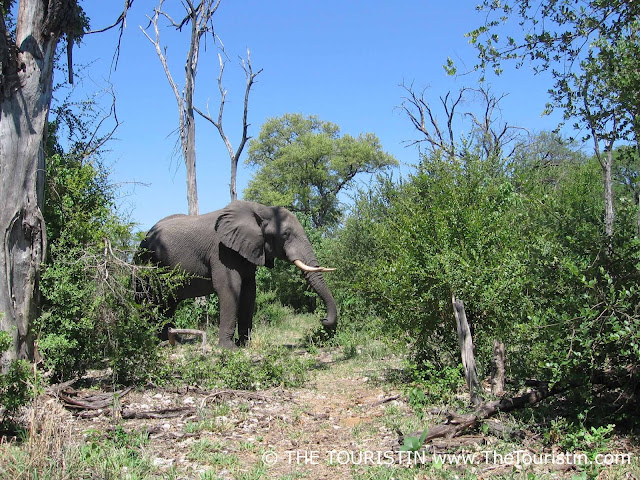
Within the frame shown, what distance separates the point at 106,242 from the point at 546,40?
21.0ft

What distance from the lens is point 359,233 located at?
53.5 ft

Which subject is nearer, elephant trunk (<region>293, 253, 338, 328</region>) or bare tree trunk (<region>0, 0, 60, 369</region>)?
bare tree trunk (<region>0, 0, 60, 369</region>)

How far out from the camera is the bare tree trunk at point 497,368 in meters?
7.47

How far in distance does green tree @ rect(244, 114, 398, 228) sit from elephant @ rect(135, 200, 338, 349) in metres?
30.2

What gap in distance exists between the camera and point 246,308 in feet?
42.5

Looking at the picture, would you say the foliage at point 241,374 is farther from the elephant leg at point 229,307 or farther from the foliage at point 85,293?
the elephant leg at point 229,307

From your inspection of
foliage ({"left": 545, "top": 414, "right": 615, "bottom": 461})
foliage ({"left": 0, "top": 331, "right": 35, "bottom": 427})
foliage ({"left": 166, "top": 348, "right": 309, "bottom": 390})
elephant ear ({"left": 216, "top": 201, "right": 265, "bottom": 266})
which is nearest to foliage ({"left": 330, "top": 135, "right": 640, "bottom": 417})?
foliage ({"left": 545, "top": 414, "right": 615, "bottom": 461})

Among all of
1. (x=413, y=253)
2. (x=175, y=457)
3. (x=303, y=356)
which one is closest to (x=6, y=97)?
(x=175, y=457)

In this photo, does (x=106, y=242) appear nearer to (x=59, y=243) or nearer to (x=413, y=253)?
(x=59, y=243)

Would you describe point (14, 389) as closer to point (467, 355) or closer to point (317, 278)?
point (467, 355)

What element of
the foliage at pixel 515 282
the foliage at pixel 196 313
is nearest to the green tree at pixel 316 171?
the foliage at pixel 196 313

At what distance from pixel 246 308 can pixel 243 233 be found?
1.71 metres

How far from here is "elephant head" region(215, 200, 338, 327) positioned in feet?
40.4

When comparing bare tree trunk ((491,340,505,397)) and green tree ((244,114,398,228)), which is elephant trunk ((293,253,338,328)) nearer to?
bare tree trunk ((491,340,505,397))
